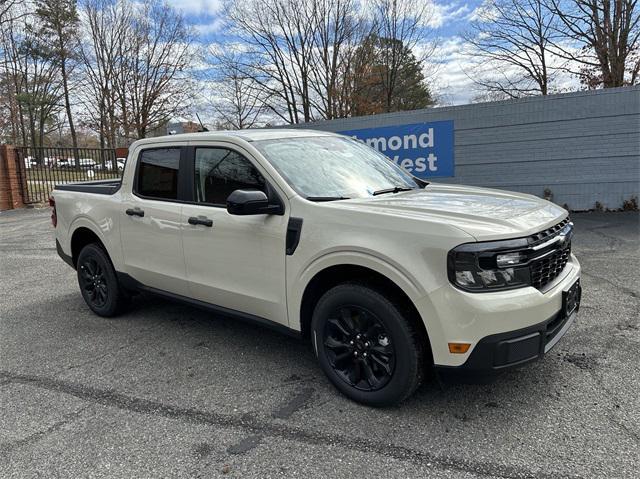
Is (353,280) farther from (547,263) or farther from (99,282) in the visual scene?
(99,282)

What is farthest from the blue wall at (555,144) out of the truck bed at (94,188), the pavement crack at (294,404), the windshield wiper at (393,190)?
the pavement crack at (294,404)

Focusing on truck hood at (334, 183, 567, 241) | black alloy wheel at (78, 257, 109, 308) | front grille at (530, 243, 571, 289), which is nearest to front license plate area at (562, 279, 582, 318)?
front grille at (530, 243, 571, 289)

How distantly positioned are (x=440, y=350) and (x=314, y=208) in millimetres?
1167

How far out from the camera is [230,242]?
345 centimetres

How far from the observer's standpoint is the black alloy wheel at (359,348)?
2816 millimetres

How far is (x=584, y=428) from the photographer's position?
8.59 feet

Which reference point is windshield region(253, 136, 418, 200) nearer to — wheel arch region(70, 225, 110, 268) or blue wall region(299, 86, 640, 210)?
wheel arch region(70, 225, 110, 268)

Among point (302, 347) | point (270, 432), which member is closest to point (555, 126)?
point (302, 347)

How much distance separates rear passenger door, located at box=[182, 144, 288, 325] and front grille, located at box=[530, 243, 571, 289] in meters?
1.55

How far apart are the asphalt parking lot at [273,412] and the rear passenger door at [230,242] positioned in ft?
1.86

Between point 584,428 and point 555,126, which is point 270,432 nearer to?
point 584,428

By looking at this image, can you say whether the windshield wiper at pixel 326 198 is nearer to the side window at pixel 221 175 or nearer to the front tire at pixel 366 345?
the side window at pixel 221 175

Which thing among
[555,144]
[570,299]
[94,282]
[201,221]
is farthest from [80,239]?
[555,144]

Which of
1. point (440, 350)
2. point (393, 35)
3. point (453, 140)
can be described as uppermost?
point (393, 35)
